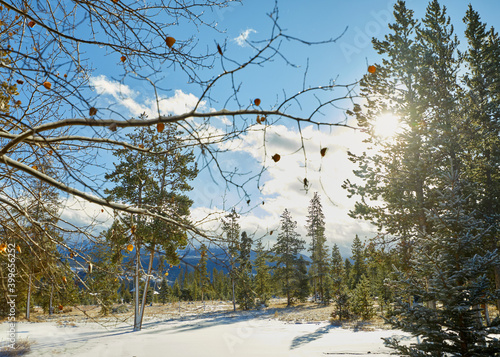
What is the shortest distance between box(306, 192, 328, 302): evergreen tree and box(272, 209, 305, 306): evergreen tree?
11.7ft

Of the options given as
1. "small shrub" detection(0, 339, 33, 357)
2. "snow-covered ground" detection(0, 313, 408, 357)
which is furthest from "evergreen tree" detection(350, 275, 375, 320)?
"small shrub" detection(0, 339, 33, 357)

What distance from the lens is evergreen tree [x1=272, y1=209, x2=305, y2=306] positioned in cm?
2900

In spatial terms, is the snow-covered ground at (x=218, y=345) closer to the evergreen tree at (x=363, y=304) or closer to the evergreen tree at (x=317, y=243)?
the evergreen tree at (x=363, y=304)

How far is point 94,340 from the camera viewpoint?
Answer: 1073cm

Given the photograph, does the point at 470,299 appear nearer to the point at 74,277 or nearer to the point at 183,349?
the point at 74,277

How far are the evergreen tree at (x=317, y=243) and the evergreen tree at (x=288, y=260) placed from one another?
11.7ft

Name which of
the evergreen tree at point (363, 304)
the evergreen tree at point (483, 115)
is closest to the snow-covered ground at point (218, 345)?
the evergreen tree at point (363, 304)

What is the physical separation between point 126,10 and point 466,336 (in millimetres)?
6816

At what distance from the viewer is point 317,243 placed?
33.7m

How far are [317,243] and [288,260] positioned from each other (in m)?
5.94

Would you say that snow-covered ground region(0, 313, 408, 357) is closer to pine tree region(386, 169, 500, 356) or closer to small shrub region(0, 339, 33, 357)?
small shrub region(0, 339, 33, 357)

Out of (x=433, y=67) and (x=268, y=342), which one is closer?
(x=268, y=342)

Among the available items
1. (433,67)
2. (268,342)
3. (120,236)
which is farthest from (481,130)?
(120,236)

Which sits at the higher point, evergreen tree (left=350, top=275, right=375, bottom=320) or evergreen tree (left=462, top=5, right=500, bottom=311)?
evergreen tree (left=462, top=5, right=500, bottom=311)
